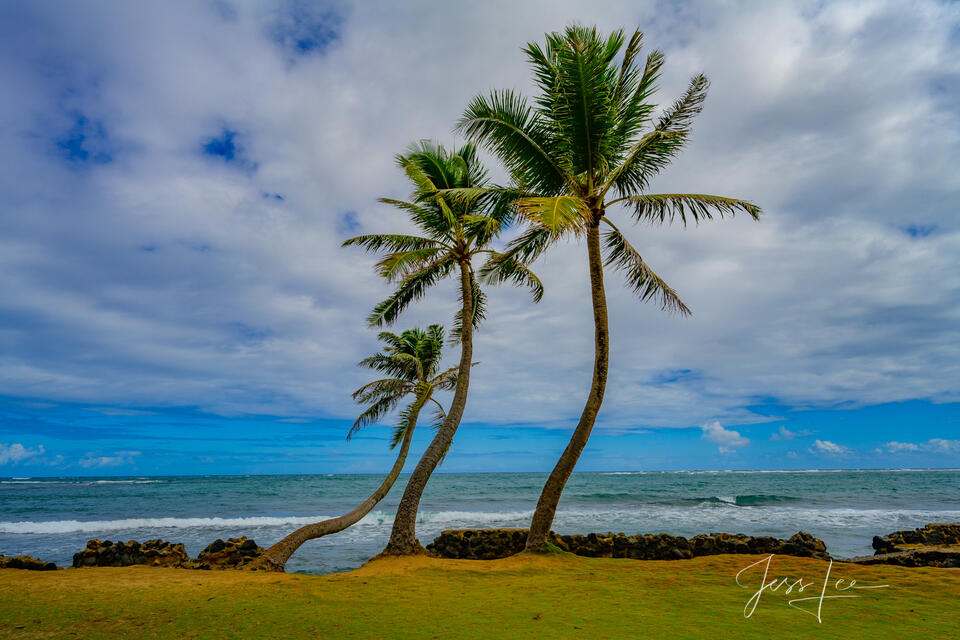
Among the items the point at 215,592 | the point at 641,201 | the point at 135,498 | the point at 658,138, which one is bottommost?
the point at 135,498

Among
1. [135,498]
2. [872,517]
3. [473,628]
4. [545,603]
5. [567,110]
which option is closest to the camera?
[473,628]

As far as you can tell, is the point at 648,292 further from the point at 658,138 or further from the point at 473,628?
the point at 473,628

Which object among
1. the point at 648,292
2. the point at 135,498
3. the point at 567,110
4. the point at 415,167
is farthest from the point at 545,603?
the point at 135,498

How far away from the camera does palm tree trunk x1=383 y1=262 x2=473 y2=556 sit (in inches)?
410

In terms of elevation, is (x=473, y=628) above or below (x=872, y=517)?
above

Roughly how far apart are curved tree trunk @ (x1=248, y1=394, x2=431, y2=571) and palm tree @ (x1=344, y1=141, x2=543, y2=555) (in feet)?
7.91

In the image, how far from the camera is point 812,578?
673 cm

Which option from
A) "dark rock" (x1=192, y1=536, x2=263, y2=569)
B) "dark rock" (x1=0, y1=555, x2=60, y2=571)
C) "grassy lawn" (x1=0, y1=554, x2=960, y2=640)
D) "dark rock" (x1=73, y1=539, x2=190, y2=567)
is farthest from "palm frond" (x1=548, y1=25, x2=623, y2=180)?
"dark rock" (x1=0, y1=555, x2=60, y2=571)

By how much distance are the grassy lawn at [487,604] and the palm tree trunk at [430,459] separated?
2163 mm

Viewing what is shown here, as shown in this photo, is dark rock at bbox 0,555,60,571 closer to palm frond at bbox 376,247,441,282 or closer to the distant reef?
palm frond at bbox 376,247,441,282

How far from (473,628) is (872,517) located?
26834 millimetres
